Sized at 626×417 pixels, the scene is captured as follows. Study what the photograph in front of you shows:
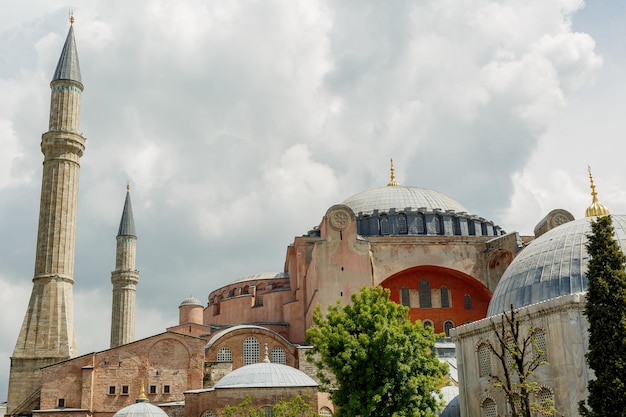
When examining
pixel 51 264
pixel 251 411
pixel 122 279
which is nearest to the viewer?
pixel 251 411

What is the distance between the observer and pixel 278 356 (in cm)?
3150

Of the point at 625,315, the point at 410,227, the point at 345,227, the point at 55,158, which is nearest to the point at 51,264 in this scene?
the point at 55,158

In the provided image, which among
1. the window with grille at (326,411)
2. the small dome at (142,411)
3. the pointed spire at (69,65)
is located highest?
the pointed spire at (69,65)

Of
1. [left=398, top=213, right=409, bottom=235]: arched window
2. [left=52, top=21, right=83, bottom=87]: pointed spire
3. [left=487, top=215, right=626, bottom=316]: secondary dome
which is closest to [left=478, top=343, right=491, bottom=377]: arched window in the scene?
[left=487, top=215, right=626, bottom=316]: secondary dome

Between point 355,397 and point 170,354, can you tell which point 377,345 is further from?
point 170,354

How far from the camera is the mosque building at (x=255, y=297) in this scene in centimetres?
2933

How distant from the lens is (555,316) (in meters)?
18.8

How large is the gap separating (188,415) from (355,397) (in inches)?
329

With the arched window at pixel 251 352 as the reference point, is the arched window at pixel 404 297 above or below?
above

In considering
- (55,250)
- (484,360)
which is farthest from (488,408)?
(55,250)

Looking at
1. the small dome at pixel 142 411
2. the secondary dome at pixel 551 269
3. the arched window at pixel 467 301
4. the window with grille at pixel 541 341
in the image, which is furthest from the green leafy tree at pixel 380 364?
the arched window at pixel 467 301

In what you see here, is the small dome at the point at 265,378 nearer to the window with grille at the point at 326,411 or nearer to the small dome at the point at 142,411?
the window with grille at the point at 326,411

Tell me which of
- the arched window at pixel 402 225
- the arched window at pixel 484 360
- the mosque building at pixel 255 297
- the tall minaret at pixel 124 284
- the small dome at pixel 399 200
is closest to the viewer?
the arched window at pixel 484 360

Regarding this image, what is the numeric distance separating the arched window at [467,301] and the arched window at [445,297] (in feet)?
2.37
